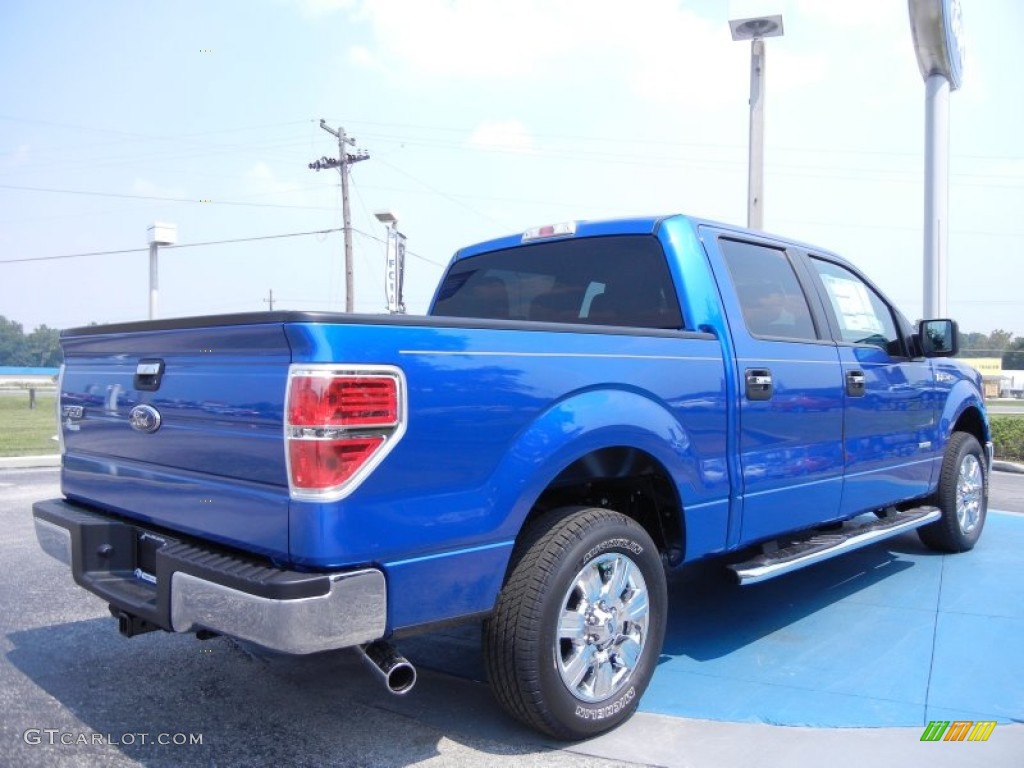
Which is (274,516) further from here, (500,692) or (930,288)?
(930,288)

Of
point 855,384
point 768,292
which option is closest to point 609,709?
point 768,292

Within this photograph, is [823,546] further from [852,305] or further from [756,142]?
[756,142]

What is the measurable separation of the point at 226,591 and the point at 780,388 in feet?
8.74

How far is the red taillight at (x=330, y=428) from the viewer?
2365 mm

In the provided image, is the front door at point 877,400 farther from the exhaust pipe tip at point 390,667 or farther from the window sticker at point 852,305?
the exhaust pipe tip at point 390,667

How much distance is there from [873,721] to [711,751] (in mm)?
725

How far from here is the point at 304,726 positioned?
3260 mm

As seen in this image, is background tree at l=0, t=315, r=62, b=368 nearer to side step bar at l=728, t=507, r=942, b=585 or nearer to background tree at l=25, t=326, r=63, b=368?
background tree at l=25, t=326, r=63, b=368

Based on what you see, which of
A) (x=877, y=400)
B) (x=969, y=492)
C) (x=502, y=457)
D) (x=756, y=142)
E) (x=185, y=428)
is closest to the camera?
A: (x=502, y=457)

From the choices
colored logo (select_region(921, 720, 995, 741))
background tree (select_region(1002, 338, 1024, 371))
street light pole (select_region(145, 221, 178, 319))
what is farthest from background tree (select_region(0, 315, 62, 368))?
background tree (select_region(1002, 338, 1024, 371))

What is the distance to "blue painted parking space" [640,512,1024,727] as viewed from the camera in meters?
3.46

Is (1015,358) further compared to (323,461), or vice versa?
(1015,358)

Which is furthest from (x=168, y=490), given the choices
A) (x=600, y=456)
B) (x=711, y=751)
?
(x=711, y=751)

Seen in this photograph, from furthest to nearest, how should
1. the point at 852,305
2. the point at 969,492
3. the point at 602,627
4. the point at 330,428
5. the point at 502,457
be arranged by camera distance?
the point at 969,492, the point at 852,305, the point at 602,627, the point at 502,457, the point at 330,428
